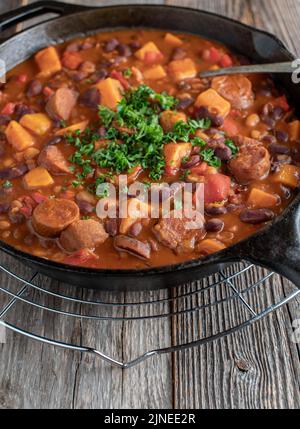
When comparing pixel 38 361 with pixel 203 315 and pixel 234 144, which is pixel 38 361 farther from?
pixel 234 144

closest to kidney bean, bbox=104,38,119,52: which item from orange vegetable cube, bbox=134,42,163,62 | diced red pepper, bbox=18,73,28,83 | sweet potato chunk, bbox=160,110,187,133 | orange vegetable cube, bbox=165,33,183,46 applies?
orange vegetable cube, bbox=134,42,163,62

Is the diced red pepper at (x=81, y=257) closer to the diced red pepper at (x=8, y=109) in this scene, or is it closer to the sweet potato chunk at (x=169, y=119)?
the sweet potato chunk at (x=169, y=119)

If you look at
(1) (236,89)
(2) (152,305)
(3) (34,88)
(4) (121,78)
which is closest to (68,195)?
(2) (152,305)

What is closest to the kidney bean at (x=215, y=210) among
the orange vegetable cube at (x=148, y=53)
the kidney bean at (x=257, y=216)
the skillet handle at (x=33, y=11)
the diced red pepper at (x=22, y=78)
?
the kidney bean at (x=257, y=216)

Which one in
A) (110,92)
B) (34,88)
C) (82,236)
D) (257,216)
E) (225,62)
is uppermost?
(225,62)

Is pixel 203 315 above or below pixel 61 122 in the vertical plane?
below

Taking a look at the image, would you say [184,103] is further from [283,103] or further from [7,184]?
[7,184]

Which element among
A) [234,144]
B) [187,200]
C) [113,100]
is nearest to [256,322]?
[187,200]
